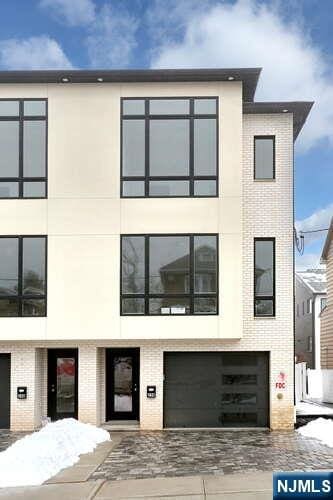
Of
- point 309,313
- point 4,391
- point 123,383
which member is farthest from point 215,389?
point 309,313

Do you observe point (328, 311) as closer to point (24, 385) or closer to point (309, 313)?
point (309, 313)

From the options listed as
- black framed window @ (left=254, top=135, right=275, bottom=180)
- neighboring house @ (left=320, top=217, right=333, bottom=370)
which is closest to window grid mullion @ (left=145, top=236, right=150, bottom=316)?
black framed window @ (left=254, top=135, right=275, bottom=180)

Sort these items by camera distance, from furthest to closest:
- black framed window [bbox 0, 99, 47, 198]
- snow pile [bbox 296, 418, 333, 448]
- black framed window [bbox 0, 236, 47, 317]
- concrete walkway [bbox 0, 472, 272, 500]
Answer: black framed window [bbox 0, 99, 47, 198]
black framed window [bbox 0, 236, 47, 317]
snow pile [bbox 296, 418, 333, 448]
concrete walkway [bbox 0, 472, 272, 500]

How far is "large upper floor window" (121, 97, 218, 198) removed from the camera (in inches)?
585

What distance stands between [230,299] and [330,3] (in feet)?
28.3

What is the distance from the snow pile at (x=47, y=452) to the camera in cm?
941

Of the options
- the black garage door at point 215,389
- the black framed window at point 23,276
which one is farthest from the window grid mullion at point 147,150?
the black garage door at point 215,389

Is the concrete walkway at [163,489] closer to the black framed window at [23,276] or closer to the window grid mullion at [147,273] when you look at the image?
the window grid mullion at [147,273]

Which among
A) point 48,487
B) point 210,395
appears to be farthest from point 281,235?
point 48,487

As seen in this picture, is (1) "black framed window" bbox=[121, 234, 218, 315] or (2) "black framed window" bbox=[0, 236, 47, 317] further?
(2) "black framed window" bbox=[0, 236, 47, 317]

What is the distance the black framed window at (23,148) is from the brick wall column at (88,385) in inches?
173

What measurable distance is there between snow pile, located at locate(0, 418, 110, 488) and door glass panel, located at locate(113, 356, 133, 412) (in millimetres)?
2082

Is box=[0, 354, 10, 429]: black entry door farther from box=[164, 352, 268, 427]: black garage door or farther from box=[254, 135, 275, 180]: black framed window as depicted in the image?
box=[254, 135, 275, 180]: black framed window

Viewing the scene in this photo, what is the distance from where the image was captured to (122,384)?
16.2 meters
